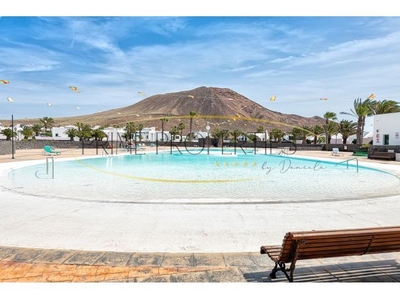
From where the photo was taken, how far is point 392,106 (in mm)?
38531

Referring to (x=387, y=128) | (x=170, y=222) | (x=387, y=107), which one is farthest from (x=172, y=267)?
(x=387, y=107)

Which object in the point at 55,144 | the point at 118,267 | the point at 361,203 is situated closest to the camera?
the point at 118,267

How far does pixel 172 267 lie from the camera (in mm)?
3457

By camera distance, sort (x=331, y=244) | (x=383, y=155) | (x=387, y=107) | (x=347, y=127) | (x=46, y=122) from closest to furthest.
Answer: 1. (x=331, y=244)
2. (x=383, y=155)
3. (x=387, y=107)
4. (x=347, y=127)
5. (x=46, y=122)

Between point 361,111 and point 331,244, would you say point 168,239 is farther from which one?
point 361,111

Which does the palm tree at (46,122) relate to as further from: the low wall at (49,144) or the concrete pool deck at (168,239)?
the concrete pool deck at (168,239)

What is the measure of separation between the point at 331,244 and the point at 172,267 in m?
1.80

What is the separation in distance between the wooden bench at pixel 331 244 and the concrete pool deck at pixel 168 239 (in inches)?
11.8

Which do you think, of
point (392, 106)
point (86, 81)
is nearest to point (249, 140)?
point (392, 106)

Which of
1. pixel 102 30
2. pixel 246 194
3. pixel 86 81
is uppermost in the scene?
pixel 86 81

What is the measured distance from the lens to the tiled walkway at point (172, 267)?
318 cm

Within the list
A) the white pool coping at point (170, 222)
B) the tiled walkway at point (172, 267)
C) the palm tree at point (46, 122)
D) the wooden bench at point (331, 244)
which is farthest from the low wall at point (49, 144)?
the palm tree at point (46, 122)

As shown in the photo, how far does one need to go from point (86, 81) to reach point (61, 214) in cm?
1480
